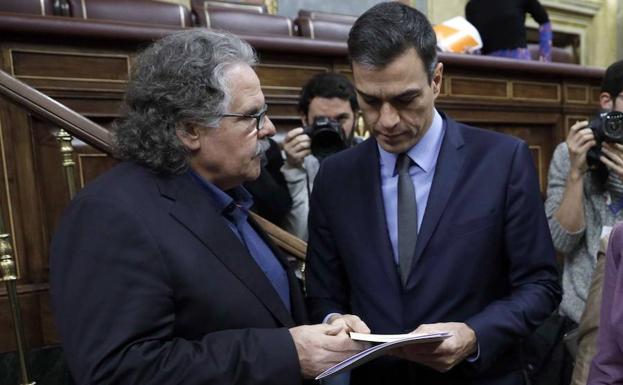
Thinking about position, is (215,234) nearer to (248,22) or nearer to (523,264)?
(523,264)

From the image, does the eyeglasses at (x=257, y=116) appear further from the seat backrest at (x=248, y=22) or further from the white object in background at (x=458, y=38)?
the seat backrest at (x=248, y=22)

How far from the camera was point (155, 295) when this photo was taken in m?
0.83

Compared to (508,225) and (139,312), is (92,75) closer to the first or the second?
(139,312)

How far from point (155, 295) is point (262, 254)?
322mm

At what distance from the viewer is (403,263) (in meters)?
1.06

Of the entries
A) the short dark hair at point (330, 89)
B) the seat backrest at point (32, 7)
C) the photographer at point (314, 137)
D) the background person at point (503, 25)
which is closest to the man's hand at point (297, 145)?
the photographer at point (314, 137)

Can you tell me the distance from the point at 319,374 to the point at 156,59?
64 centimetres

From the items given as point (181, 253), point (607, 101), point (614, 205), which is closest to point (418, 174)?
point (181, 253)

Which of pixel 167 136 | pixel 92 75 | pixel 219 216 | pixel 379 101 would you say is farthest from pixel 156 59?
pixel 92 75

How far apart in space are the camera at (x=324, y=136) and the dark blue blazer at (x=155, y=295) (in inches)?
32.1

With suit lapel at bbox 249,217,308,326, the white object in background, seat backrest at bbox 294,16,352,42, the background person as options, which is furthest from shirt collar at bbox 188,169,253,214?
the background person

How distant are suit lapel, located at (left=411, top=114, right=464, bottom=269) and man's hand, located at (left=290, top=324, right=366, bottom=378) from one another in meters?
0.23

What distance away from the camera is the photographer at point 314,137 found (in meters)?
1.70

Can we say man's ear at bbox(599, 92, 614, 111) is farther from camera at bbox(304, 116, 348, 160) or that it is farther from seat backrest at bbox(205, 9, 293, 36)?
seat backrest at bbox(205, 9, 293, 36)
